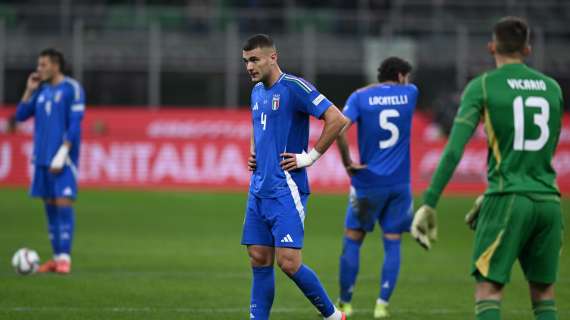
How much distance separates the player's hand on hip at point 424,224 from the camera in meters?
6.25

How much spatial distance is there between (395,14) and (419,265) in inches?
670

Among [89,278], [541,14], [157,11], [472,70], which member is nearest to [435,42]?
[472,70]

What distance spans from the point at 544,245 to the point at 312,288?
2165 mm

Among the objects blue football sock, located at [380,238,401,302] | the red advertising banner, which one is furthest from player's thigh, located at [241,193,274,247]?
the red advertising banner

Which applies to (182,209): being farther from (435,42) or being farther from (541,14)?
(541,14)

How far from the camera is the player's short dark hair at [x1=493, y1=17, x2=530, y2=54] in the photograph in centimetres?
625

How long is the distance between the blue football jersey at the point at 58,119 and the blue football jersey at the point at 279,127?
490 centimetres

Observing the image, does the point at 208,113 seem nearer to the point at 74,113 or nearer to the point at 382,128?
the point at 74,113

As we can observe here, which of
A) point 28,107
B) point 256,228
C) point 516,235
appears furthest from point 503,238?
point 28,107

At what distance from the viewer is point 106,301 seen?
1014 centimetres

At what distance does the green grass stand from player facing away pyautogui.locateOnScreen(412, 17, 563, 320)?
11.3 ft

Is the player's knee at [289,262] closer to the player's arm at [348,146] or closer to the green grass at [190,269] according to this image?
the green grass at [190,269]

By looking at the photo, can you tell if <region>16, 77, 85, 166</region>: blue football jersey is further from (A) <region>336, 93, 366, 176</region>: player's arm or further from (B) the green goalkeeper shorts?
(B) the green goalkeeper shorts

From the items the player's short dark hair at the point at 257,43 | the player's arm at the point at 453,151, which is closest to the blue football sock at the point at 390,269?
the player's short dark hair at the point at 257,43
